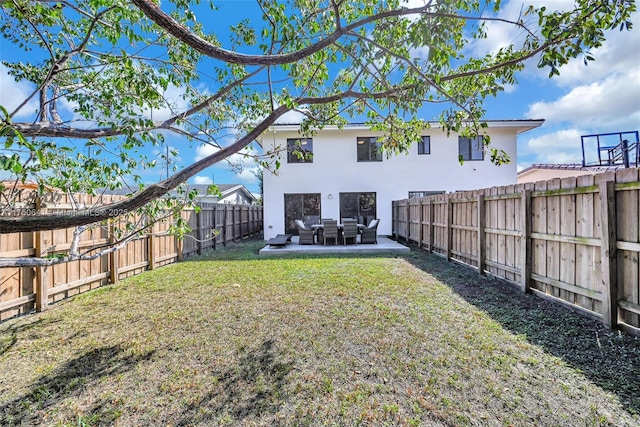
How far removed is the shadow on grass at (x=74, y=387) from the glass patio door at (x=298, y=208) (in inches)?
440

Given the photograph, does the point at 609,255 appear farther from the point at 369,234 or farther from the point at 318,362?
the point at 369,234

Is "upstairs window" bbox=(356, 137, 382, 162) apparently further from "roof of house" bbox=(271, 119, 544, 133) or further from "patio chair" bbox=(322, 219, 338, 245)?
"patio chair" bbox=(322, 219, 338, 245)

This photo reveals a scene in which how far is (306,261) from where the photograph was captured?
8.47 metres

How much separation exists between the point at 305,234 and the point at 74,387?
355 inches

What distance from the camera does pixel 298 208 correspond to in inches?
571

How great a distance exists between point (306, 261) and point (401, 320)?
477 cm

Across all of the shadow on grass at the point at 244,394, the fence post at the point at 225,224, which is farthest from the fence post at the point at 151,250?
the shadow on grass at the point at 244,394

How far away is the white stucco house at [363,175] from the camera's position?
47.1 feet

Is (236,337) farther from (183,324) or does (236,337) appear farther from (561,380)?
(561,380)

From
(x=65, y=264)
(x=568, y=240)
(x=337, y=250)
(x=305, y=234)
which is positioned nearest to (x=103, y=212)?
(x=65, y=264)

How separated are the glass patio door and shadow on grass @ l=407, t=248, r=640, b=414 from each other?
9.41 meters

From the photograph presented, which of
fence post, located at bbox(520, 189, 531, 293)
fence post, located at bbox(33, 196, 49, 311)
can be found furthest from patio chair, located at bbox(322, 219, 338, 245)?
fence post, located at bbox(33, 196, 49, 311)

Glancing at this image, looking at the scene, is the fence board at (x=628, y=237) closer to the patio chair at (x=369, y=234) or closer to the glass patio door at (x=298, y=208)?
the patio chair at (x=369, y=234)

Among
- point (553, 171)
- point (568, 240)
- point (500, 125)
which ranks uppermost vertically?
point (500, 125)
